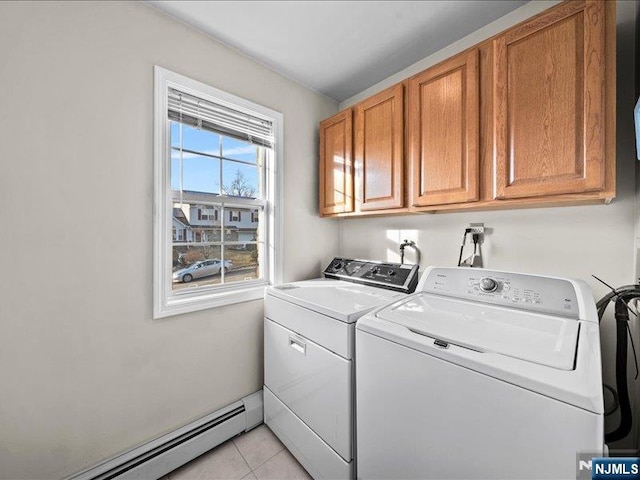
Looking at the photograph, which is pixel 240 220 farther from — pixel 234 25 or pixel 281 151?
pixel 234 25

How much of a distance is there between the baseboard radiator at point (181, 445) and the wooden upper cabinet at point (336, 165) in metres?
1.52

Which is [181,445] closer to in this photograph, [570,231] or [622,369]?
[622,369]

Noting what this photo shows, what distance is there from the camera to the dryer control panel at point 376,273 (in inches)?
63.4

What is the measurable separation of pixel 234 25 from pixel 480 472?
2.33 metres

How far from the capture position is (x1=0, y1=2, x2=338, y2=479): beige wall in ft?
3.51

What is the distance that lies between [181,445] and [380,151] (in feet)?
7.04

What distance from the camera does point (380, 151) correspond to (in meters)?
1.71

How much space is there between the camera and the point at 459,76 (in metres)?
1.33

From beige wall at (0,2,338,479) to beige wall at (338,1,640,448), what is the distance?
164 cm

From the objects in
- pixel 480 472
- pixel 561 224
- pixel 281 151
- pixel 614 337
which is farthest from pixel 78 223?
pixel 614 337

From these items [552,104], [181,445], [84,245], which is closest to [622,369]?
[552,104]

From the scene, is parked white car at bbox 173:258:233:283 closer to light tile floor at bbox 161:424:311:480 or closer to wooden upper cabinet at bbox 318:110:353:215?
wooden upper cabinet at bbox 318:110:353:215

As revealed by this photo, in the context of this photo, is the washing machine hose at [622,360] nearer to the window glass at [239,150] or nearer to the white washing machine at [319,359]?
the white washing machine at [319,359]

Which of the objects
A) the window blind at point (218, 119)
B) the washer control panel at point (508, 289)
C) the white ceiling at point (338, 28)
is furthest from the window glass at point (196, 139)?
the washer control panel at point (508, 289)
